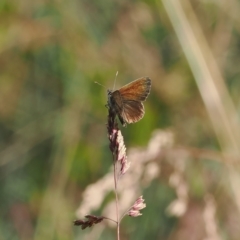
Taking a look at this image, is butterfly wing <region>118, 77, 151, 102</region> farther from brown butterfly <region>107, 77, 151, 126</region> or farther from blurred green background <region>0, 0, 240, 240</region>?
blurred green background <region>0, 0, 240, 240</region>

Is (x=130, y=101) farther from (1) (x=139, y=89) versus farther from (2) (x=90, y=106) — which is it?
(2) (x=90, y=106)

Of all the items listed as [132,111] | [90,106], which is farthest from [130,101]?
[90,106]

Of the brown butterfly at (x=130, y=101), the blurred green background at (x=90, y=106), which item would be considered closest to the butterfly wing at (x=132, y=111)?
the brown butterfly at (x=130, y=101)

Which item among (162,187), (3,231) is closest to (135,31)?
(162,187)

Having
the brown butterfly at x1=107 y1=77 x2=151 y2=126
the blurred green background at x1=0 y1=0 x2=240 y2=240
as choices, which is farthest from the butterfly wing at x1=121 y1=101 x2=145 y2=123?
the blurred green background at x1=0 y1=0 x2=240 y2=240

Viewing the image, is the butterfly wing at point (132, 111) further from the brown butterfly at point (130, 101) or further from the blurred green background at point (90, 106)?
the blurred green background at point (90, 106)
